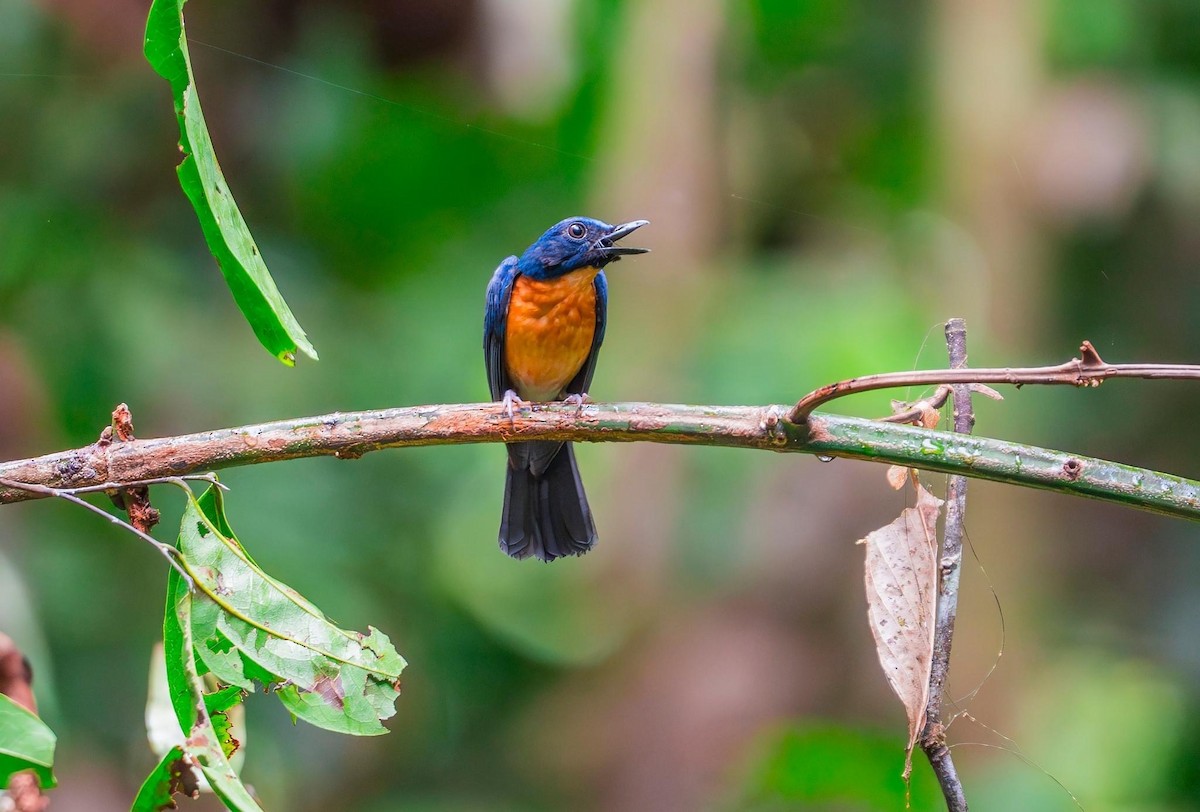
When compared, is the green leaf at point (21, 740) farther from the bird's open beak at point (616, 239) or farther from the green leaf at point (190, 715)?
the bird's open beak at point (616, 239)

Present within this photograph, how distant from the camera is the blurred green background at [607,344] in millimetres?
5438

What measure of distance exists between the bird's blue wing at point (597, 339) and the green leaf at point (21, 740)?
2755 mm

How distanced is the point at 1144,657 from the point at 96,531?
6.17 m

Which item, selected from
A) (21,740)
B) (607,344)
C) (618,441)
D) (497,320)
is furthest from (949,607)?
(607,344)

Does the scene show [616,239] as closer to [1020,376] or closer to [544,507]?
[544,507]

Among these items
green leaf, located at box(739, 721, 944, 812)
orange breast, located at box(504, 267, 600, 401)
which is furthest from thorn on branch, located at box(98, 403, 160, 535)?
green leaf, located at box(739, 721, 944, 812)

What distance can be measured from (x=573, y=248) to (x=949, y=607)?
250cm

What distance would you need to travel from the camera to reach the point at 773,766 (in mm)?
4855

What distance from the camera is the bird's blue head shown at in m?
3.87

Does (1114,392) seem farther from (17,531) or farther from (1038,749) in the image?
(17,531)

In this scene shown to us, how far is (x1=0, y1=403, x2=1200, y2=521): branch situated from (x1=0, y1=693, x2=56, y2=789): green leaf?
317 mm

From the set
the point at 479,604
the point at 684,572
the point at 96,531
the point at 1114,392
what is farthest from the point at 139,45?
the point at 1114,392

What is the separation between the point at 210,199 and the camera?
1.70 metres

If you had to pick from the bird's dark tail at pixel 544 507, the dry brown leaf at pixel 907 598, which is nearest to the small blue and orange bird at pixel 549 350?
the bird's dark tail at pixel 544 507
